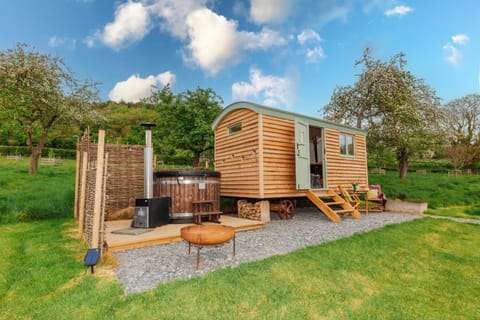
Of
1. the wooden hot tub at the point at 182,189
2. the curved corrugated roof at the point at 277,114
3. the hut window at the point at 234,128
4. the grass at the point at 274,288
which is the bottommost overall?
the grass at the point at 274,288

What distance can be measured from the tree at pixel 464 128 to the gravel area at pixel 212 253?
22.5m

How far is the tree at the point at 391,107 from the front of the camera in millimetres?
13500

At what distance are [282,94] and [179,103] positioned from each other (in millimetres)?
7549

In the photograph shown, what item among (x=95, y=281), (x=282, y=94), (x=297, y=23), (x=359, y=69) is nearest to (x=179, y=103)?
(x=282, y=94)

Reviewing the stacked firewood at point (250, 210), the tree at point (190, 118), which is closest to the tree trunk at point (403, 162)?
the tree at point (190, 118)

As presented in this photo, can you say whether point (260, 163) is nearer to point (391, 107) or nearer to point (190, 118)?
point (190, 118)

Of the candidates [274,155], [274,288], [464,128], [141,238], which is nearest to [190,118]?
[274,155]

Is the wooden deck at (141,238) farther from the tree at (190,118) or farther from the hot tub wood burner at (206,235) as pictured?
the tree at (190,118)

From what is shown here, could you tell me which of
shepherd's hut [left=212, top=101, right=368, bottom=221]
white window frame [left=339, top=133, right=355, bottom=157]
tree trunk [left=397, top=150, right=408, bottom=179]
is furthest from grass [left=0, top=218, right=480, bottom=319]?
tree trunk [left=397, top=150, right=408, bottom=179]

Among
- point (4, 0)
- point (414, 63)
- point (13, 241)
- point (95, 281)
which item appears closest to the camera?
point (95, 281)

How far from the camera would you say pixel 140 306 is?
2.35 metres

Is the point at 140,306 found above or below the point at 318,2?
below

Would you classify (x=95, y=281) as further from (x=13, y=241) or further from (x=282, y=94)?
(x=282, y=94)

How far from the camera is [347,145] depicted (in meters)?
9.62
